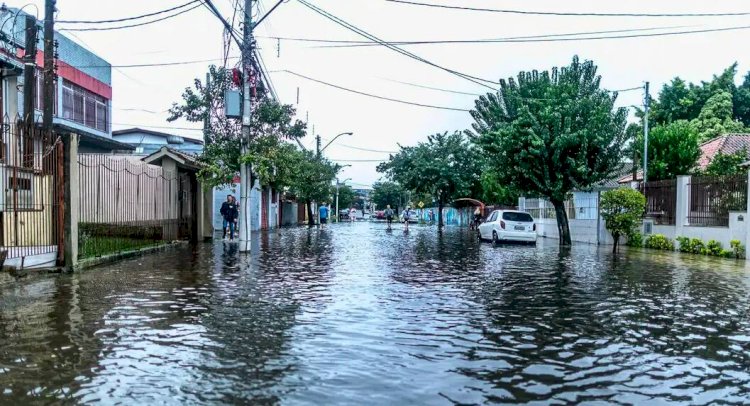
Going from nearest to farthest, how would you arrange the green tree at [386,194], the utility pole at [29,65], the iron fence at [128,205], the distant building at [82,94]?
the iron fence at [128,205] → the utility pole at [29,65] → the distant building at [82,94] → the green tree at [386,194]

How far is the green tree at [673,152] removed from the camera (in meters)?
26.2

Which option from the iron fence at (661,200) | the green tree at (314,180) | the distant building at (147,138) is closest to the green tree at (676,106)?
the iron fence at (661,200)

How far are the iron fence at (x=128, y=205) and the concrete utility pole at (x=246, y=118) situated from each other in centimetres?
310

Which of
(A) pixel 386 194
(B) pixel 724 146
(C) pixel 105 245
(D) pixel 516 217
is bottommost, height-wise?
(C) pixel 105 245

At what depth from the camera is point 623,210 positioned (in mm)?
23641

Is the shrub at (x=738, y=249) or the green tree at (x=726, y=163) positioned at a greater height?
the green tree at (x=726, y=163)

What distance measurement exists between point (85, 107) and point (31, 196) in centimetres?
2098

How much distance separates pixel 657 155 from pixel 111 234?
22.3 metres

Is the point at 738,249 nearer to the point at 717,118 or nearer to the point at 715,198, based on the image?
the point at 715,198

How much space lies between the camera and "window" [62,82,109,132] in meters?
29.6

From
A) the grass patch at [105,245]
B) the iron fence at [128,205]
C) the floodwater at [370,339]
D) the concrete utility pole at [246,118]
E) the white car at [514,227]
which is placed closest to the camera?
the floodwater at [370,339]

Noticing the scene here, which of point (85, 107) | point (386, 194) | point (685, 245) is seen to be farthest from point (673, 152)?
point (386, 194)

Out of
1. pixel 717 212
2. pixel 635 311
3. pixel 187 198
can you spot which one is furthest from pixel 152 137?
pixel 635 311

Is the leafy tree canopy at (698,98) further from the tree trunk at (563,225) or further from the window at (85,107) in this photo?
the window at (85,107)
